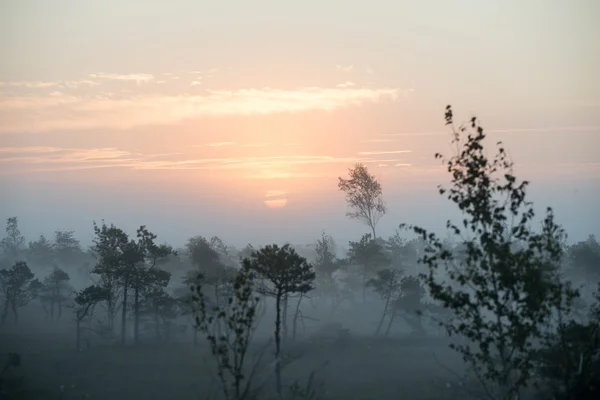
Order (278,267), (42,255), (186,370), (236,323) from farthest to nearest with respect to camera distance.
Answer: (42,255), (186,370), (278,267), (236,323)

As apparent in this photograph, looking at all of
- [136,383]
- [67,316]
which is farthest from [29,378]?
[67,316]

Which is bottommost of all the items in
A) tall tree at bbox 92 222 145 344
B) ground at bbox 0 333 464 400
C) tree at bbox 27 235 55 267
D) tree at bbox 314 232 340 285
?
ground at bbox 0 333 464 400

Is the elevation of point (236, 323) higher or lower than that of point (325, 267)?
higher

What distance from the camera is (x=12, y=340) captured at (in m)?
59.9

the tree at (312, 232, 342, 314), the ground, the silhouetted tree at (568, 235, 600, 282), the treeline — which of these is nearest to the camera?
the treeline

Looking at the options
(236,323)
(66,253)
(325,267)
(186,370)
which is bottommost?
(186,370)

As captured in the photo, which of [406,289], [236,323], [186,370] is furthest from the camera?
[406,289]

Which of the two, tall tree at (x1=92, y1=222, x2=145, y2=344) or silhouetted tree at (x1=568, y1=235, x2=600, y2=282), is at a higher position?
tall tree at (x1=92, y1=222, x2=145, y2=344)

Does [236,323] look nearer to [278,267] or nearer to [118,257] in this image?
[278,267]

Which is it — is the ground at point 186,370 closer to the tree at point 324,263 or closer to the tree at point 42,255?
the tree at point 324,263

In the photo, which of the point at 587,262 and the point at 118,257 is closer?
the point at 118,257

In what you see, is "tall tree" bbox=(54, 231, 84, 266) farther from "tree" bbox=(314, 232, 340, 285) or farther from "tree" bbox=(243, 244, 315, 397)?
"tree" bbox=(243, 244, 315, 397)

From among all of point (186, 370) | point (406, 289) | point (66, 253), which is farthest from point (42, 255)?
point (406, 289)

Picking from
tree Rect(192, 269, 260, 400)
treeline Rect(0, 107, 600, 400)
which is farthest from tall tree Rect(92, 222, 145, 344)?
tree Rect(192, 269, 260, 400)
